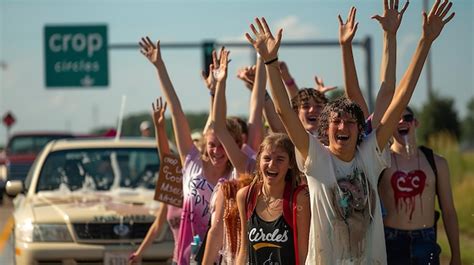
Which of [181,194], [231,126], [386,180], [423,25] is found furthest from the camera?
[181,194]

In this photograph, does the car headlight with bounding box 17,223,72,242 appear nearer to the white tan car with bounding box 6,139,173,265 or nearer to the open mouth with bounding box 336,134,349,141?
the white tan car with bounding box 6,139,173,265

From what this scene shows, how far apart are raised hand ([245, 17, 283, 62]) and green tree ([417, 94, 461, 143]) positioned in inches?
1643

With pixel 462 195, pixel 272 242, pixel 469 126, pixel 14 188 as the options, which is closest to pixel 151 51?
pixel 272 242

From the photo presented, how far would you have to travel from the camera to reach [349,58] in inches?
191

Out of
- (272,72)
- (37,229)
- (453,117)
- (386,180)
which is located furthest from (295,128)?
(453,117)

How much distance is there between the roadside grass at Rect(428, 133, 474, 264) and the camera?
12.2 m

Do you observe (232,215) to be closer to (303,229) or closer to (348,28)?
(303,229)

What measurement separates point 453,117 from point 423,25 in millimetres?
45170

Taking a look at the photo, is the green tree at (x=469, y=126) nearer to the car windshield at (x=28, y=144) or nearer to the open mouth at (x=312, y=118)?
the car windshield at (x=28, y=144)

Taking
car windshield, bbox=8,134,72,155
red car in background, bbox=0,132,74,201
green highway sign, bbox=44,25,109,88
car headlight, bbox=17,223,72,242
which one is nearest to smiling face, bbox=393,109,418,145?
car headlight, bbox=17,223,72,242

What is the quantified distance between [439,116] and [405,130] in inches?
1710

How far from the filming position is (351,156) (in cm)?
441

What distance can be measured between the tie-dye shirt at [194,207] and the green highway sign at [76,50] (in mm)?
20397

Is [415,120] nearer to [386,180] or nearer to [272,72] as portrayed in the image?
[386,180]
